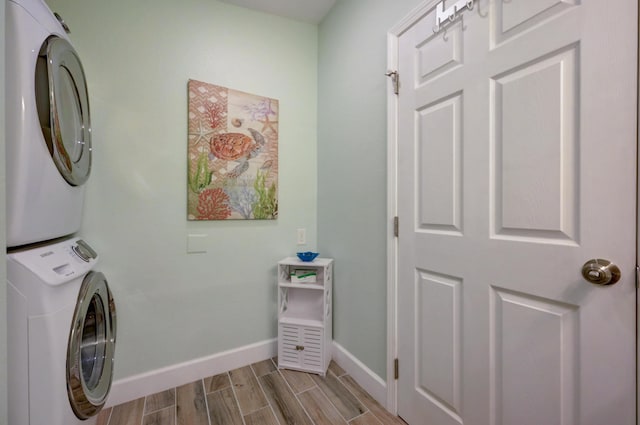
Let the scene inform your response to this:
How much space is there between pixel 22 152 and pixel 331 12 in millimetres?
1987

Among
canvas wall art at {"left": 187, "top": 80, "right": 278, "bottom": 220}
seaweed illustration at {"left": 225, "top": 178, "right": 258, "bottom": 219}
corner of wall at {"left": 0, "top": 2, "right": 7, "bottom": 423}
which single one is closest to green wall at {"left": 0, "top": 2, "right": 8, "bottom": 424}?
corner of wall at {"left": 0, "top": 2, "right": 7, "bottom": 423}

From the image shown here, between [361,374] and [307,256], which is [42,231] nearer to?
[307,256]

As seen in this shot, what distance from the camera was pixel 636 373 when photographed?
0.67 metres

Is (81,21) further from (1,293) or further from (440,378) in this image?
(440,378)

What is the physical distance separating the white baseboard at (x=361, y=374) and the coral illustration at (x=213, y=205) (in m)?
1.24

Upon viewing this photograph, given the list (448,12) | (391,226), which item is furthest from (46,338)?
(448,12)

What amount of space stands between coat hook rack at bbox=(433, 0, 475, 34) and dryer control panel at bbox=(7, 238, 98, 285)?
1763 millimetres

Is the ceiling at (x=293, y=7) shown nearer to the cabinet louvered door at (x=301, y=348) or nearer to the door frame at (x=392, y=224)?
the door frame at (x=392, y=224)

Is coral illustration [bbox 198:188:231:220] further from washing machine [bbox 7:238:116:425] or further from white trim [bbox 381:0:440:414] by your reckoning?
white trim [bbox 381:0:440:414]

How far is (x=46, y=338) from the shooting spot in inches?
32.1

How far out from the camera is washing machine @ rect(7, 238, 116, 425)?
2.56ft

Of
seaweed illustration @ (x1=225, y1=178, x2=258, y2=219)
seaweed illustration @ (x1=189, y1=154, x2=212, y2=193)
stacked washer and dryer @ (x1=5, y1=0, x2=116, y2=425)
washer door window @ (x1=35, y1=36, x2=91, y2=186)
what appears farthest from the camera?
seaweed illustration @ (x1=225, y1=178, x2=258, y2=219)

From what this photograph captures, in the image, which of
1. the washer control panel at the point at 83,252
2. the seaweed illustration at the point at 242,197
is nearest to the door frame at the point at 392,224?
the seaweed illustration at the point at 242,197

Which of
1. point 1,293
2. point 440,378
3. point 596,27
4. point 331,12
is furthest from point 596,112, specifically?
point 331,12
